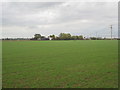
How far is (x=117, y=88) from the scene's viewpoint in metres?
4.34

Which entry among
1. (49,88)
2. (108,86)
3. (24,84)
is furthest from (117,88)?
(24,84)

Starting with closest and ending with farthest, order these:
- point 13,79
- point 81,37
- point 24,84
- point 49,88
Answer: point 49,88, point 24,84, point 13,79, point 81,37

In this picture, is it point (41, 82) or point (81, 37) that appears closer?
point (41, 82)

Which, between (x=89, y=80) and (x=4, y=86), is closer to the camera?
(x=4, y=86)

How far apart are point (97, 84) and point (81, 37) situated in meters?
117

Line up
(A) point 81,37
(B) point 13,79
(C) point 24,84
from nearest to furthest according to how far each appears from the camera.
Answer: (C) point 24,84, (B) point 13,79, (A) point 81,37

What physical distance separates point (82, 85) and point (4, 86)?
8.84ft

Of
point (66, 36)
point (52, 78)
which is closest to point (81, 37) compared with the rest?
point (66, 36)

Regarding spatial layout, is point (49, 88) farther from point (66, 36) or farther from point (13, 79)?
point (66, 36)

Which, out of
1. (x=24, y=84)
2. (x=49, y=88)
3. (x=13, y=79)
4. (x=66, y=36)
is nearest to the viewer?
(x=49, y=88)

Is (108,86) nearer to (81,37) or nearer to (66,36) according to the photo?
(66,36)

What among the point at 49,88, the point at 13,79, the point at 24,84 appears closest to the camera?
the point at 49,88

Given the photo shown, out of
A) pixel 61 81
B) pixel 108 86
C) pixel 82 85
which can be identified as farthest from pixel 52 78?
pixel 108 86

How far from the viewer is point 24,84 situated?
15.4 ft
